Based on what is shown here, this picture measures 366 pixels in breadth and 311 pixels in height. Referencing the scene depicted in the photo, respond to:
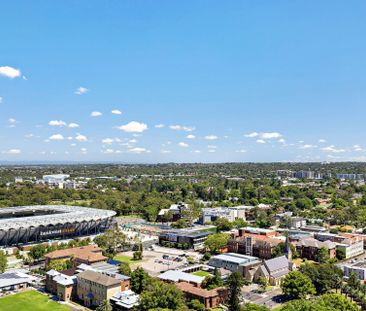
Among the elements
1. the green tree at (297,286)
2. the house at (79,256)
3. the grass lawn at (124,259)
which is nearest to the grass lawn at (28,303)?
the house at (79,256)

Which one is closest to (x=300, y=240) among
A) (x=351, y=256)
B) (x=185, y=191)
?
(x=351, y=256)

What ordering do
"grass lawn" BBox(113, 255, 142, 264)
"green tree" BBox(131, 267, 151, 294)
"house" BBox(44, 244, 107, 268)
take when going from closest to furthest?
"green tree" BBox(131, 267, 151, 294)
"house" BBox(44, 244, 107, 268)
"grass lawn" BBox(113, 255, 142, 264)

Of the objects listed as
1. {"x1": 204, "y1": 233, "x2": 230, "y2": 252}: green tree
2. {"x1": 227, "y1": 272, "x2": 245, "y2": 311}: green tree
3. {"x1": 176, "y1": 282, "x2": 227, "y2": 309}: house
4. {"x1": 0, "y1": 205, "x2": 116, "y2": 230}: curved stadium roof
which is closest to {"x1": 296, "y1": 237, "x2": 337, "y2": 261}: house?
{"x1": 204, "y1": 233, "x2": 230, "y2": 252}: green tree

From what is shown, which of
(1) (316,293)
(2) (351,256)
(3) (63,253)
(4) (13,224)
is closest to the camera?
(1) (316,293)

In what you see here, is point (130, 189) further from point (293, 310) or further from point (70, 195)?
point (293, 310)

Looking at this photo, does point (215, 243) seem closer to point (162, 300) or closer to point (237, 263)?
point (237, 263)

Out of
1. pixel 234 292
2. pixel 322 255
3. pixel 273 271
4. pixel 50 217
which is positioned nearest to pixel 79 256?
pixel 50 217

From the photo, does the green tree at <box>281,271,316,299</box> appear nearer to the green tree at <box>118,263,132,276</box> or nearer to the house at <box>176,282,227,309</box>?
the house at <box>176,282,227,309</box>
